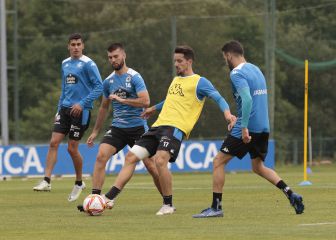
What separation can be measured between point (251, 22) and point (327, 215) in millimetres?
32223

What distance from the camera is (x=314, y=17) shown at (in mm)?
49438

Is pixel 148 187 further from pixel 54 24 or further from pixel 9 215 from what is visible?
pixel 54 24

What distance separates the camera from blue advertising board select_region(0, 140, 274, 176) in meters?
30.8

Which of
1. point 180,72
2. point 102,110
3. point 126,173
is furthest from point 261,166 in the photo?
point 102,110

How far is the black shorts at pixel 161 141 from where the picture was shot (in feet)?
47.2

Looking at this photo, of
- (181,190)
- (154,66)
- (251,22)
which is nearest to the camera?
(181,190)

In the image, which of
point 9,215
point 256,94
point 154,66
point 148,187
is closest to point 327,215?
point 256,94

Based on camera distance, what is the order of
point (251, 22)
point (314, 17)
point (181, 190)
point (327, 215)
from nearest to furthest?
point (327, 215), point (181, 190), point (251, 22), point (314, 17)

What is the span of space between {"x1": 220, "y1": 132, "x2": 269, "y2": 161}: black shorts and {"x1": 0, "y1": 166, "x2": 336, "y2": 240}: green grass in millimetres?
762

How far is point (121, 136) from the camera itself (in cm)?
1584

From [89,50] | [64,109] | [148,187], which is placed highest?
[89,50]

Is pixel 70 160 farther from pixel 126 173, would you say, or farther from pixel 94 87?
pixel 126 173

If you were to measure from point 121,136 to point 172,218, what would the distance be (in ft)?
7.54

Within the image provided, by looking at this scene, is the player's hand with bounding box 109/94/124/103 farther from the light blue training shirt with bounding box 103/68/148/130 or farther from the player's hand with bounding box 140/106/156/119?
the player's hand with bounding box 140/106/156/119
